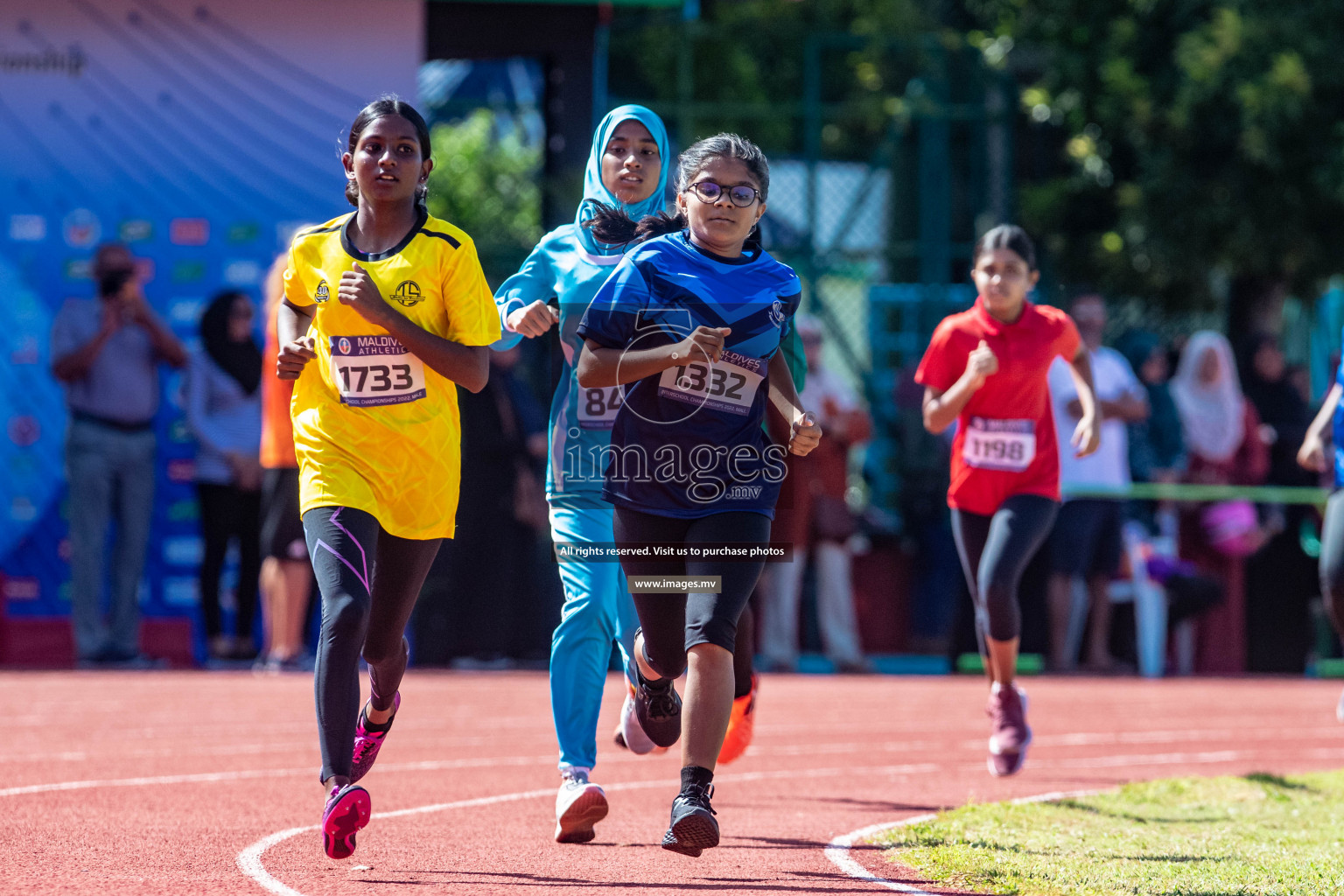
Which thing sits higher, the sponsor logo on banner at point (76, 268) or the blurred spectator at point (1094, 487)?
the sponsor logo on banner at point (76, 268)

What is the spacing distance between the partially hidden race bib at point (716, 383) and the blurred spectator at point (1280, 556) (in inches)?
403

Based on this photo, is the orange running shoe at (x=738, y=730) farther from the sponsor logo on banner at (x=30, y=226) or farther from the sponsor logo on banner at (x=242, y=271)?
the sponsor logo on banner at (x=30, y=226)

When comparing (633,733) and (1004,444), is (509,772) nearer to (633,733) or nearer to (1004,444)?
(633,733)

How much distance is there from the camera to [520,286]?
640 cm

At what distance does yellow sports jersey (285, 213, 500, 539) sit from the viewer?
18.8ft

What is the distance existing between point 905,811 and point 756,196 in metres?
2.71

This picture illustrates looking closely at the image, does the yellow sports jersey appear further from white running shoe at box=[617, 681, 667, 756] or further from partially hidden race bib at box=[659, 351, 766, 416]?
white running shoe at box=[617, 681, 667, 756]

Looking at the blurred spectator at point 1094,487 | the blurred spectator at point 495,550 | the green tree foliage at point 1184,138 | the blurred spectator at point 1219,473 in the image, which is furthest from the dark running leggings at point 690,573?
the green tree foliage at point 1184,138

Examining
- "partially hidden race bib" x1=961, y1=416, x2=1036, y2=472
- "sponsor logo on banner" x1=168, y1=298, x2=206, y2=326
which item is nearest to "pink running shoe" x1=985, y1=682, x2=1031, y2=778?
"partially hidden race bib" x1=961, y1=416, x2=1036, y2=472

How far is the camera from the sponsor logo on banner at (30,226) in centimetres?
1381

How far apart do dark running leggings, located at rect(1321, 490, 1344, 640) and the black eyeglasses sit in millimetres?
3753

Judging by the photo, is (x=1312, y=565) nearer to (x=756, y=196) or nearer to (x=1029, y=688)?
(x=1029, y=688)

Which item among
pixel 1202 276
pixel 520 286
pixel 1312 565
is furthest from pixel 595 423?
pixel 1202 276

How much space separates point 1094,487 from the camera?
14.1 m
